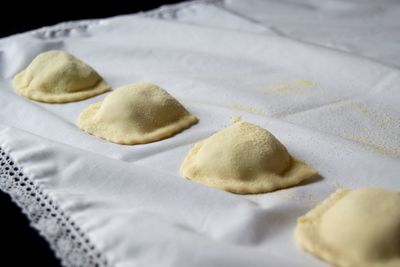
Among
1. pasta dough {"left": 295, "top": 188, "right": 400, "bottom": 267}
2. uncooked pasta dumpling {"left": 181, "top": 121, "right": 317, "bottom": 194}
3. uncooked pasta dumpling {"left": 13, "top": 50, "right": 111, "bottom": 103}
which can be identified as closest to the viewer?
pasta dough {"left": 295, "top": 188, "right": 400, "bottom": 267}

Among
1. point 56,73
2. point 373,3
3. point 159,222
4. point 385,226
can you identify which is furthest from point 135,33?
point 385,226

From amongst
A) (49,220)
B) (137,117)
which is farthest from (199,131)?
(49,220)

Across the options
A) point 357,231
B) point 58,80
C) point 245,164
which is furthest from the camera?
point 58,80

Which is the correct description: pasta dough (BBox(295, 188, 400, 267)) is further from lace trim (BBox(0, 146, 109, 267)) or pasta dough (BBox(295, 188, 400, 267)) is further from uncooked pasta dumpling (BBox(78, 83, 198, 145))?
uncooked pasta dumpling (BBox(78, 83, 198, 145))

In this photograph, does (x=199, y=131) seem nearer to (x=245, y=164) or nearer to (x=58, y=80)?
(x=245, y=164)

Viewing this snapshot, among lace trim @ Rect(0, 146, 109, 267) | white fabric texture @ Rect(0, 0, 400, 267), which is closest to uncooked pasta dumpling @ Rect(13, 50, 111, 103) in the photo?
white fabric texture @ Rect(0, 0, 400, 267)

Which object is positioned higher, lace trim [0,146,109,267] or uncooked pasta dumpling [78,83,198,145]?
uncooked pasta dumpling [78,83,198,145]

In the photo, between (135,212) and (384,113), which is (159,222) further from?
(384,113)
